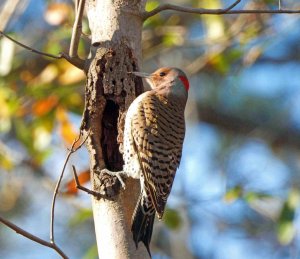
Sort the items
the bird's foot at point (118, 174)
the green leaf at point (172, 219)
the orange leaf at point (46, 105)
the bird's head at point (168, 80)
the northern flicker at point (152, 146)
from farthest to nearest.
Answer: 1. the orange leaf at point (46, 105)
2. the green leaf at point (172, 219)
3. the bird's head at point (168, 80)
4. the northern flicker at point (152, 146)
5. the bird's foot at point (118, 174)

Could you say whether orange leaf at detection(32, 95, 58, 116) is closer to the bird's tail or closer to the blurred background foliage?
the blurred background foliage

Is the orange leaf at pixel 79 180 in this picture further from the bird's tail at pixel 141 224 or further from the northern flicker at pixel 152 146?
the bird's tail at pixel 141 224

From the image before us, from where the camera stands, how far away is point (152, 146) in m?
4.38

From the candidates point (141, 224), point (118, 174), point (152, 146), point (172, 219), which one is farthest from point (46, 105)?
point (141, 224)

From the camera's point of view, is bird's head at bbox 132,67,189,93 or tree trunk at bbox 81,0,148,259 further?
bird's head at bbox 132,67,189,93

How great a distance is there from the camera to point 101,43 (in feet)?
13.5

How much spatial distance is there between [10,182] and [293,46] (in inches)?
124

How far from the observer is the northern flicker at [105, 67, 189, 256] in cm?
399

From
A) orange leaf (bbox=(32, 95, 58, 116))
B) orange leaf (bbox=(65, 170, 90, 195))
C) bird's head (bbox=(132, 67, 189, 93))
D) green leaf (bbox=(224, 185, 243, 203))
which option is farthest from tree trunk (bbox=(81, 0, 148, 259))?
orange leaf (bbox=(32, 95, 58, 116))

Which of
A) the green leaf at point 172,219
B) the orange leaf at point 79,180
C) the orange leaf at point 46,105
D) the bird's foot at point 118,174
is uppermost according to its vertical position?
the orange leaf at point 46,105

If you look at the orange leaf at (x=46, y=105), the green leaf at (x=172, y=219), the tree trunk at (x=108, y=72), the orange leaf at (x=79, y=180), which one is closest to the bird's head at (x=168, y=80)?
the tree trunk at (x=108, y=72)

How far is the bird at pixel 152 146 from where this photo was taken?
399cm

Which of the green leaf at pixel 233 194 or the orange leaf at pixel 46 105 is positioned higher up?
the orange leaf at pixel 46 105

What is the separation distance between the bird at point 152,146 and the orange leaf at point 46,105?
1.39 meters
